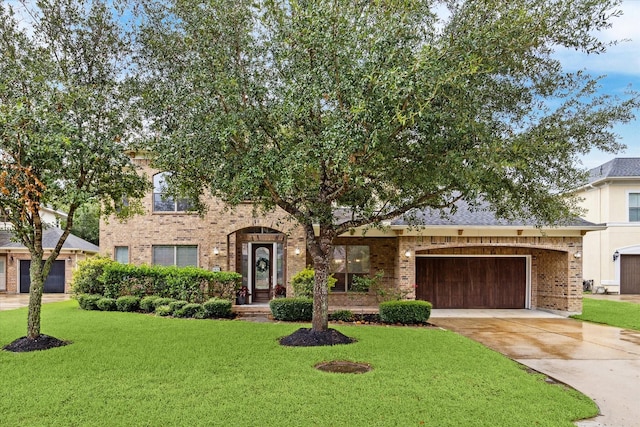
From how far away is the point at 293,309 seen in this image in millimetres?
13391

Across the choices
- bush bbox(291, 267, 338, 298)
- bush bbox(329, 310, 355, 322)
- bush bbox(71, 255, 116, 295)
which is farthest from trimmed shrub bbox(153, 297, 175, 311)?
bush bbox(329, 310, 355, 322)

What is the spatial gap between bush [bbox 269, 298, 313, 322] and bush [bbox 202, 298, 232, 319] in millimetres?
1613

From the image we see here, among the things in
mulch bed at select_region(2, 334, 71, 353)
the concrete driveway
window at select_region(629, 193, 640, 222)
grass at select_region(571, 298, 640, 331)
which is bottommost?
grass at select_region(571, 298, 640, 331)

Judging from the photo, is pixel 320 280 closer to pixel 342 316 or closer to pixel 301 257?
pixel 342 316

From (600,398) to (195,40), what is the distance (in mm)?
8512

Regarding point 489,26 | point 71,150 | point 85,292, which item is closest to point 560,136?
point 489,26

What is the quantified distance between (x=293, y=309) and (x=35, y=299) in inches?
243

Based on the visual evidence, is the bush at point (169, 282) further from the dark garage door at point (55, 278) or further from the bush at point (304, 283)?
the dark garage door at point (55, 278)

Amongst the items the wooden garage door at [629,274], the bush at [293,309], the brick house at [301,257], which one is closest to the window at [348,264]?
the brick house at [301,257]

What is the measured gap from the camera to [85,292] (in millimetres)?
16625

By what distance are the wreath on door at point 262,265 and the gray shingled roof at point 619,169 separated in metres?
17.6

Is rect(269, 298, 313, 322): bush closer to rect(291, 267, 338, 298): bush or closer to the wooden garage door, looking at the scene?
rect(291, 267, 338, 298): bush

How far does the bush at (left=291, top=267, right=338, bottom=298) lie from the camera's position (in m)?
15.0

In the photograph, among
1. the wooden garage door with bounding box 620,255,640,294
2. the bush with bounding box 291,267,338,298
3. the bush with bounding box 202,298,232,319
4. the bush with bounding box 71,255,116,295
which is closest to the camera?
the bush with bounding box 202,298,232,319
